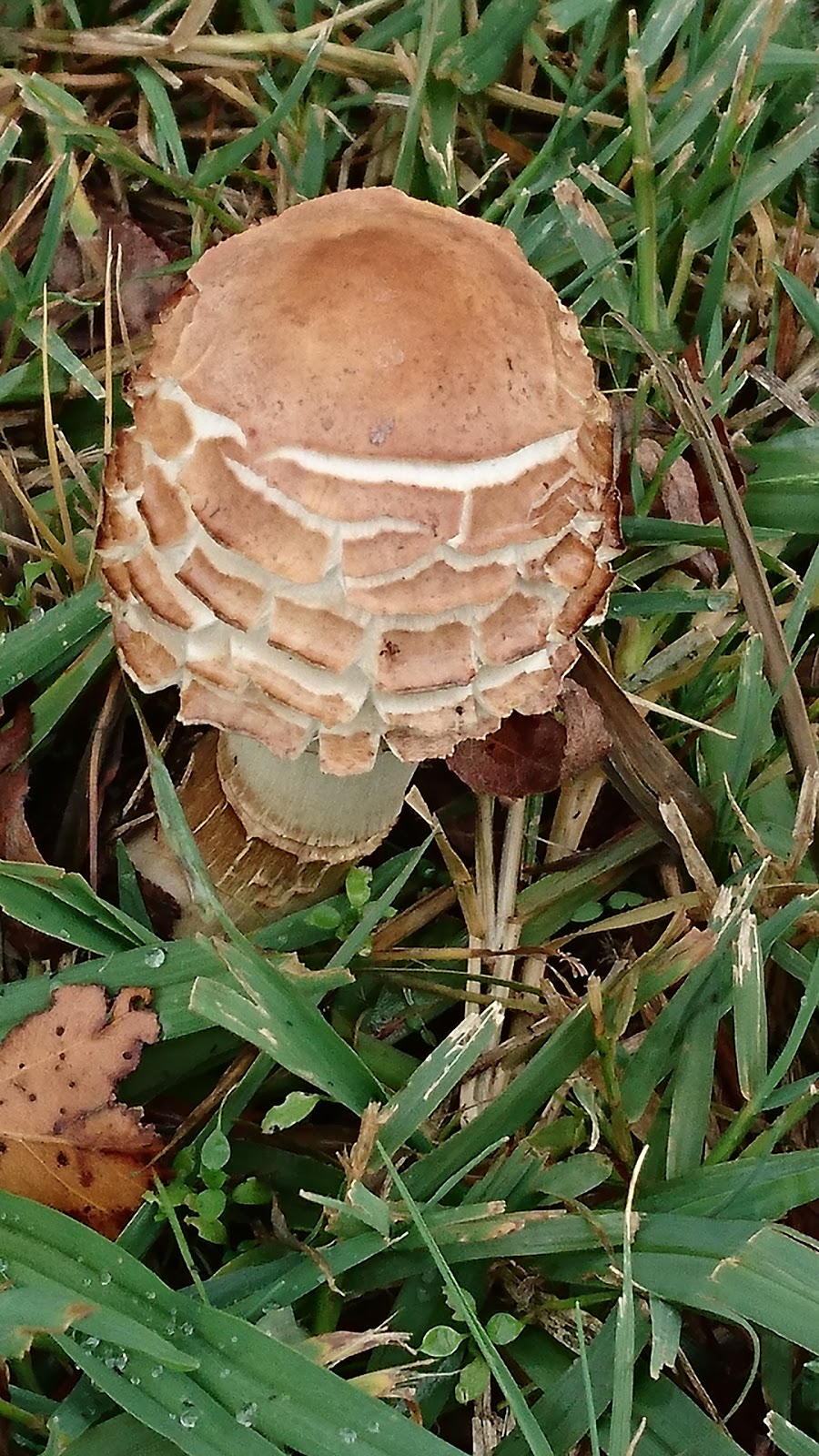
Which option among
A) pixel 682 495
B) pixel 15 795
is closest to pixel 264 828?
pixel 15 795

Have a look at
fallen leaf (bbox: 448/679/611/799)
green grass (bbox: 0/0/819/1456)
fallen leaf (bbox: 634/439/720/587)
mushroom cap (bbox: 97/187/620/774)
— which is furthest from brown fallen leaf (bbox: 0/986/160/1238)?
fallen leaf (bbox: 634/439/720/587)

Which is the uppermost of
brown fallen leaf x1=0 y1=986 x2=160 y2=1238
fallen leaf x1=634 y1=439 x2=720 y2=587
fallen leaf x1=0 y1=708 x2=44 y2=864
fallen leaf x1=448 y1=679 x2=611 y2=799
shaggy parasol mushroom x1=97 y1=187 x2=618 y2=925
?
shaggy parasol mushroom x1=97 y1=187 x2=618 y2=925

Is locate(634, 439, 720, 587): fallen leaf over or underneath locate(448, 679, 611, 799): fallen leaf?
over

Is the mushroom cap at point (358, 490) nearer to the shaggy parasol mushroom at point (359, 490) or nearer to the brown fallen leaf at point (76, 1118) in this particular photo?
the shaggy parasol mushroom at point (359, 490)

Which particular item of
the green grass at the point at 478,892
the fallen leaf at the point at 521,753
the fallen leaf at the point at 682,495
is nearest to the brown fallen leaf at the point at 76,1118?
the green grass at the point at 478,892

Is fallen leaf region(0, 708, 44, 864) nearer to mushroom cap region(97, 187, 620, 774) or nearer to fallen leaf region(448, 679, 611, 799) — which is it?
mushroom cap region(97, 187, 620, 774)
